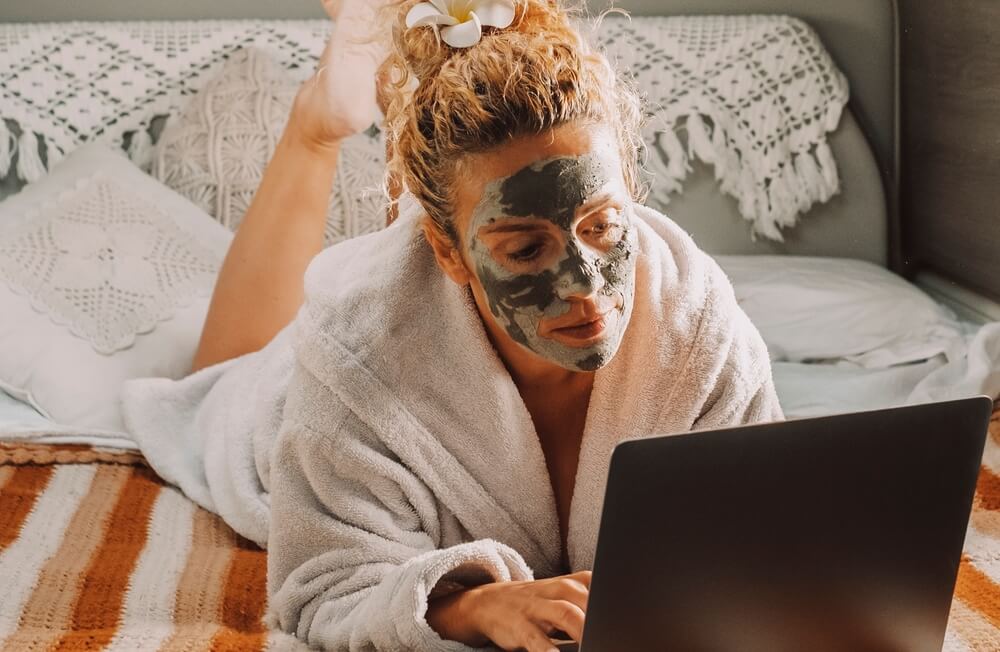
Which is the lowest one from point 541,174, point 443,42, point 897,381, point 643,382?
point 897,381

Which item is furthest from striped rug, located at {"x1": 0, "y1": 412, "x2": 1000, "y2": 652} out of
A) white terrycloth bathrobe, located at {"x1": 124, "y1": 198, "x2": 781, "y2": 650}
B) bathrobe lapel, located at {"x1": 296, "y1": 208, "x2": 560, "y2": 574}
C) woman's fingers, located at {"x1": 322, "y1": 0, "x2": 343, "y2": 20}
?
woman's fingers, located at {"x1": 322, "y1": 0, "x2": 343, "y2": 20}

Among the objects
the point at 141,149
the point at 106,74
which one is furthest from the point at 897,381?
the point at 106,74

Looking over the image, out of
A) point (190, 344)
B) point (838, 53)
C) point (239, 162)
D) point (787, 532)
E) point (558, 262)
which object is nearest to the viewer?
point (787, 532)

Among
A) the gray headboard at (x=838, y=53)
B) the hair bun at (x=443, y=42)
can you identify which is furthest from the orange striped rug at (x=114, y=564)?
the gray headboard at (x=838, y=53)

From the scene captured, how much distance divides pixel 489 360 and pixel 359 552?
231 millimetres

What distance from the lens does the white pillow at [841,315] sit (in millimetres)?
2070

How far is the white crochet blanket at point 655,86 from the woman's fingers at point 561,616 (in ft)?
5.20

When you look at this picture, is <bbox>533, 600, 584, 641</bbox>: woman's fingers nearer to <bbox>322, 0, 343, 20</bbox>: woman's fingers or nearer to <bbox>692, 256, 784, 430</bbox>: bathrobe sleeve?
<bbox>692, 256, 784, 430</bbox>: bathrobe sleeve

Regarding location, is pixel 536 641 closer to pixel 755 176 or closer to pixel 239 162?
pixel 239 162

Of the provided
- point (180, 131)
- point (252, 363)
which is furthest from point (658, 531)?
point (180, 131)

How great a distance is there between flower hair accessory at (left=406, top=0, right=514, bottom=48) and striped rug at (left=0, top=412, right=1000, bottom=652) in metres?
0.61

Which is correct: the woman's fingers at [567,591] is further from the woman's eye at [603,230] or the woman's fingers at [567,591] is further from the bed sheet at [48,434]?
the bed sheet at [48,434]

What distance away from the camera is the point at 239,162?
2.31 metres

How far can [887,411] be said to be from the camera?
0.87m
